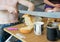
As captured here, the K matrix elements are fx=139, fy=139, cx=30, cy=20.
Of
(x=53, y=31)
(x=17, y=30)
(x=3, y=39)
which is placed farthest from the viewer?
(x=3, y=39)

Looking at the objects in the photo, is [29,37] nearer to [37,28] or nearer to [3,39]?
[37,28]

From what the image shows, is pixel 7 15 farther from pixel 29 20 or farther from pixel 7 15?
pixel 29 20

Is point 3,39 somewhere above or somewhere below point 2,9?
below

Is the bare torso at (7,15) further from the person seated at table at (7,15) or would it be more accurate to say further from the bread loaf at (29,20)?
the bread loaf at (29,20)

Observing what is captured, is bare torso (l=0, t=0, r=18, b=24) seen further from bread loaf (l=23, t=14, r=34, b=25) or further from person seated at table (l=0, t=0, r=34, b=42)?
bread loaf (l=23, t=14, r=34, b=25)

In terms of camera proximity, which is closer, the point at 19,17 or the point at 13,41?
the point at 13,41

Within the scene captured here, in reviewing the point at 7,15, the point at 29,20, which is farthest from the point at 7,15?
the point at 29,20

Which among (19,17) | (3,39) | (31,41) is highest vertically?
(19,17)

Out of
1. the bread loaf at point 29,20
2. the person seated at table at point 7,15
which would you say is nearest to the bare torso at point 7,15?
the person seated at table at point 7,15

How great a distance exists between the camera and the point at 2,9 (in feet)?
4.70

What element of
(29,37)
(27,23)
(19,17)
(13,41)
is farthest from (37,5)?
(29,37)

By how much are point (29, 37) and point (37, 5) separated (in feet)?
2.88

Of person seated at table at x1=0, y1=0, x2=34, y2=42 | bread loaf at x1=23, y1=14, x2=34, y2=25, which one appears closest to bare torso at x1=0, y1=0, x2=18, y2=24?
person seated at table at x1=0, y1=0, x2=34, y2=42

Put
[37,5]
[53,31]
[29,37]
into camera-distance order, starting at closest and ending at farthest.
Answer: [53,31] → [29,37] → [37,5]
